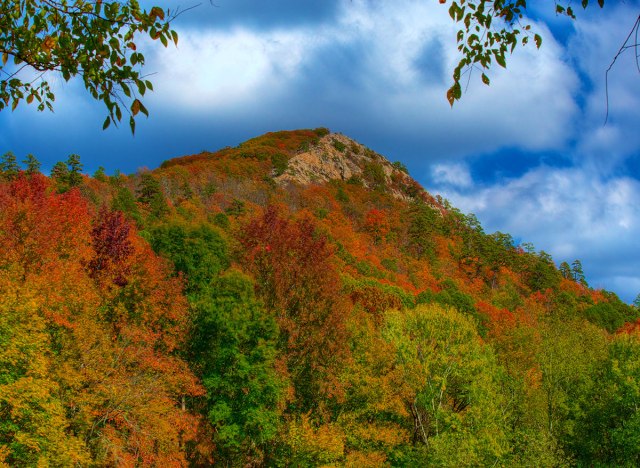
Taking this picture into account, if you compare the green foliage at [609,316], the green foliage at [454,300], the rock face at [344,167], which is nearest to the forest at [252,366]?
the green foliage at [454,300]

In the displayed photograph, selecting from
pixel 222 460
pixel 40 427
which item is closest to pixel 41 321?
pixel 40 427

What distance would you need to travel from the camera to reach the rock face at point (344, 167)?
115 meters

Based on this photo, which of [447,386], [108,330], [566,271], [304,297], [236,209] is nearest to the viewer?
[108,330]

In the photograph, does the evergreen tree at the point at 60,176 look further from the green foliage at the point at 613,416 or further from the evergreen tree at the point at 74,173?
the green foliage at the point at 613,416

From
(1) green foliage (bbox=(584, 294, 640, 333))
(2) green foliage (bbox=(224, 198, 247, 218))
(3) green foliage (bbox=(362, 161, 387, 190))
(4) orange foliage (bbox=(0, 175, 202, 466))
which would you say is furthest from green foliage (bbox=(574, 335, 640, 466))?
(3) green foliage (bbox=(362, 161, 387, 190))

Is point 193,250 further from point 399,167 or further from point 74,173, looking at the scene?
point 399,167

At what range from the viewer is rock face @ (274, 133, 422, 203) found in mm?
115481

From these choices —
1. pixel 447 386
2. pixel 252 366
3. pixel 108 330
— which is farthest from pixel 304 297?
pixel 108 330

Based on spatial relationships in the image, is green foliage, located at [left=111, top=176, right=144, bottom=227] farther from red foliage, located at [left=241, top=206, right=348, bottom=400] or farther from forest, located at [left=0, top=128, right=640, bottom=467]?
red foliage, located at [left=241, top=206, right=348, bottom=400]

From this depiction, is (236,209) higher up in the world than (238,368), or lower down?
higher up

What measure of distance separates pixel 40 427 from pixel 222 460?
12.2 metres

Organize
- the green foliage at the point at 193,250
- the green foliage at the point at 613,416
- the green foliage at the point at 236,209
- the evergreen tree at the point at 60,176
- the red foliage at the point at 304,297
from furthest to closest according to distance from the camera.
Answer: the green foliage at the point at 236,209 → the evergreen tree at the point at 60,176 → the green foliage at the point at 193,250 → the green foliage at the point at 613,416 → the red foliage at the point at 304,297

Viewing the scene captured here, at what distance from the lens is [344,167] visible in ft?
431

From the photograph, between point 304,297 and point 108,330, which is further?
point 304,297
